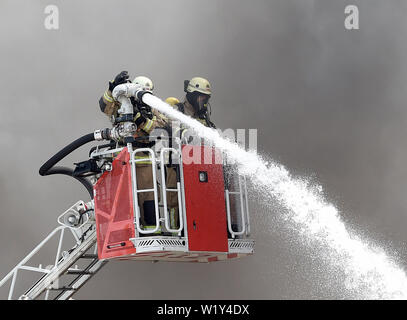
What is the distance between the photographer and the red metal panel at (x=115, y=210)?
10812mm

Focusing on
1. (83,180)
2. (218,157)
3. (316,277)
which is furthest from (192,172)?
(316,277)

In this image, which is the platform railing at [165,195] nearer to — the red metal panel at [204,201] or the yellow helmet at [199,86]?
the red metal panel at [204,201]

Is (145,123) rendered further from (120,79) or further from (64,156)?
(64,156)

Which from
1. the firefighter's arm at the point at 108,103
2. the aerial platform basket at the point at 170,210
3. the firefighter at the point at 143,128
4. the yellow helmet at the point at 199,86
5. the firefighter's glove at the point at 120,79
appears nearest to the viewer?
the aerial platform basket at the point at 170,210

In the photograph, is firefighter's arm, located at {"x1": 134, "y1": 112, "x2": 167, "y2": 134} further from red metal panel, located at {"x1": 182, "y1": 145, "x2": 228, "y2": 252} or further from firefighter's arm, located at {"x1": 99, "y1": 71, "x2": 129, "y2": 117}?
red metal panel, located at {"x1": 182, "y1": 145, "x2": 228, "y2": 252}

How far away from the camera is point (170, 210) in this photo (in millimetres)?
11578

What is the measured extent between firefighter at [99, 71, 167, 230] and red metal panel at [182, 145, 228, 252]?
24.9 inches

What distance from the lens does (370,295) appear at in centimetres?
1135

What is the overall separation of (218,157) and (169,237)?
5.91ft

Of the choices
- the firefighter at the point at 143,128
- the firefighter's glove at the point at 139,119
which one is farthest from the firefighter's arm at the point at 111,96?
the firefighter's glove at the point at 139,119

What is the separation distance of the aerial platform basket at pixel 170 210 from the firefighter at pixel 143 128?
2.1 inches

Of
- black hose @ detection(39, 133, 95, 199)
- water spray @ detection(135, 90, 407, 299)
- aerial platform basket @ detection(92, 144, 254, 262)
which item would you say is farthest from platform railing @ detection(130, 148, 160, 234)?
black hose @ detection(39, 133, 95, 199)

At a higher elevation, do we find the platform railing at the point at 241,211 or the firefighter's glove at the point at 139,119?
the firefighter's glove at the point at 139,119

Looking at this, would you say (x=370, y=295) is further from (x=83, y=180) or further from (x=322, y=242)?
(x=83, y=180)
